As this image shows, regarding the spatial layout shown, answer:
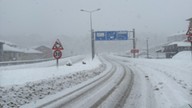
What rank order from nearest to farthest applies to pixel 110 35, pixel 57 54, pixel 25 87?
pixel 25 87, pixel 57 54, pixel 110 35

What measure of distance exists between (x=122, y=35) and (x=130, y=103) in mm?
53569

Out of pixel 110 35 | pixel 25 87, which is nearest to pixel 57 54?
pixel 25 87

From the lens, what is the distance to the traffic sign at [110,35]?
62.9 metres

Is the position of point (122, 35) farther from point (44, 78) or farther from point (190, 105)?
point (190, 105)

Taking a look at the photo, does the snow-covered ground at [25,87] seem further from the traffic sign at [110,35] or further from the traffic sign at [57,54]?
the traffic sign at [110,35]

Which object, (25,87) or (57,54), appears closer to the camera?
(25,87)

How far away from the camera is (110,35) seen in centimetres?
6284

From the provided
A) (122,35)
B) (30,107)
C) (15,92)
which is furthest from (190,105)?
(122,35)

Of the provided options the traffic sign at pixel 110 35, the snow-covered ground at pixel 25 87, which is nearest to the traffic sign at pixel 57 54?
the snow-covered ground at pixel 25 87

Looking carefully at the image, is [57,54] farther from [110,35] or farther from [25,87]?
[110,35]

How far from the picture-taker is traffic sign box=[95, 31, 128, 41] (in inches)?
2477

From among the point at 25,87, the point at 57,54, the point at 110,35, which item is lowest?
the point at 25,87

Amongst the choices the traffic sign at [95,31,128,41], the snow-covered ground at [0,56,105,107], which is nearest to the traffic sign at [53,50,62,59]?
the snow-covered ground at [0,56,105,107]

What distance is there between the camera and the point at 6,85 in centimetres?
1448
